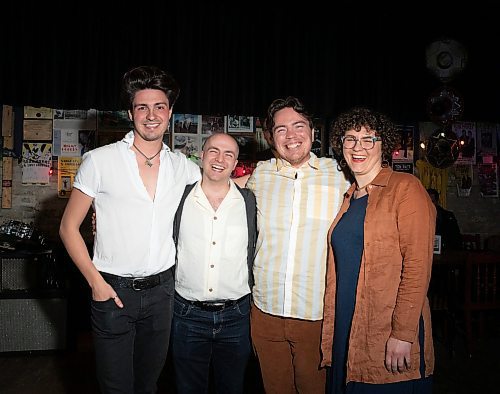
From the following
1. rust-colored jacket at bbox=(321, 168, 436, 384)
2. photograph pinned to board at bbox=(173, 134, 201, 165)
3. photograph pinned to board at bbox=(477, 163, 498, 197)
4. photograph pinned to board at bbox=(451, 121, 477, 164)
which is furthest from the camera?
photograph pinned to board at bbox=(477, 163, 498, 197)

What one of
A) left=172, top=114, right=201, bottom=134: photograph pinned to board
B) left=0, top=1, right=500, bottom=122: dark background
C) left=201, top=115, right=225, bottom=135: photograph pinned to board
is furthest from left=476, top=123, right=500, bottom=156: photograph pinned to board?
left=172, top=114, right=201, bottom=134: photograph pinned to board

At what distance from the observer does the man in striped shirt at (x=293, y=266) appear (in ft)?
6.63

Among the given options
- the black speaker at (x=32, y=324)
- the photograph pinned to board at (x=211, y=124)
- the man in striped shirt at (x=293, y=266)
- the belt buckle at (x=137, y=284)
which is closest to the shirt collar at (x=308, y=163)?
the man in striped shirt at (x=293, y=266)

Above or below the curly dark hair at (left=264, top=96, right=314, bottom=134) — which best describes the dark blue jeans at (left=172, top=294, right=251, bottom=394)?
below

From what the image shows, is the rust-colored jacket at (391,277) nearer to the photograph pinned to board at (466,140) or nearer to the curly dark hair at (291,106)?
the curly dark hair at (291,106)

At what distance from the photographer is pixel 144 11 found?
161 inches

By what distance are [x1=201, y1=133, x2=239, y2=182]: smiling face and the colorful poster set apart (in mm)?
3039

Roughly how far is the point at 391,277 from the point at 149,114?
1.22 m

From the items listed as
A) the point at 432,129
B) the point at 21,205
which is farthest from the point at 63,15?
the point at 432,129

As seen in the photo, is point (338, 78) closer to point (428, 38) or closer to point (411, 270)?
point (428, 38)

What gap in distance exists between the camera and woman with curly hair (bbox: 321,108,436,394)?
169cm

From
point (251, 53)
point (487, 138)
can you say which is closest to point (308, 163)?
point (251, 53)

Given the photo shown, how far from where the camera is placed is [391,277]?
1736 mm

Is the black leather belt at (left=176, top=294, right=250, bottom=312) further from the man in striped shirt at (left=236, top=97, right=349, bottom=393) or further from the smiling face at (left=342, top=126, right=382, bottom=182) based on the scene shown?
the smiling face at (left=342, top=126, right=382, bottom=182)
